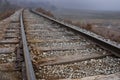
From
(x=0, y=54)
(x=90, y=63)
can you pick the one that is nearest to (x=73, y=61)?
(x=90, y=63)

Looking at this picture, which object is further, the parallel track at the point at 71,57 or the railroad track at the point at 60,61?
the parallel track at the point at 71,57

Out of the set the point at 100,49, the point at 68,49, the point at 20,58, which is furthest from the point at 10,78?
the point at 100,49

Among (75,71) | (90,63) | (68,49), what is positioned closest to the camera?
(75,71)

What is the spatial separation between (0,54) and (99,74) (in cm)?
239

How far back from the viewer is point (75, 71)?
15.2 feet

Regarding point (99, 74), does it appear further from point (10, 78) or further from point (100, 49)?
point (100, 49)

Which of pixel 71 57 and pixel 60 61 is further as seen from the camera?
pixel 71 57

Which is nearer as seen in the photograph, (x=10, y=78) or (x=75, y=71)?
(x=10, y=78)

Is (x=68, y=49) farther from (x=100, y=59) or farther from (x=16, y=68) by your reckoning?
(x=16, y=68)

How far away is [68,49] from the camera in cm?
636

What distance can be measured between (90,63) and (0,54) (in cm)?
201

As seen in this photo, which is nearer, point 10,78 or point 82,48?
point 10,78

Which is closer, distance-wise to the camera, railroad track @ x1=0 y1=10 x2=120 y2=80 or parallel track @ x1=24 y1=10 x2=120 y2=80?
railroad track @ x1=0 y1=10 x2=120 y2=80

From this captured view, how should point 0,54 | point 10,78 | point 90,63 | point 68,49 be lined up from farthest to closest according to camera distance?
1. point 68,49
2. point 0,54
3. point 90,63
4. point 10,78
